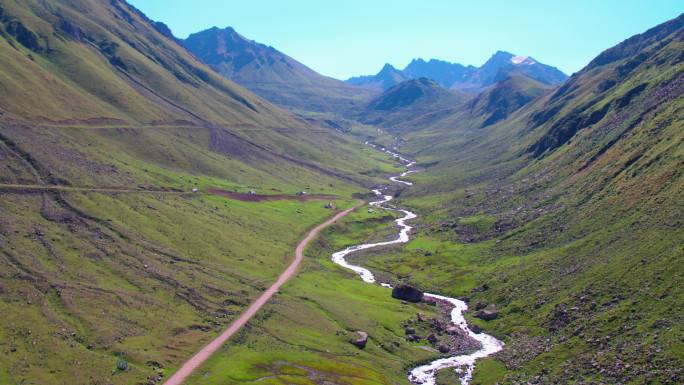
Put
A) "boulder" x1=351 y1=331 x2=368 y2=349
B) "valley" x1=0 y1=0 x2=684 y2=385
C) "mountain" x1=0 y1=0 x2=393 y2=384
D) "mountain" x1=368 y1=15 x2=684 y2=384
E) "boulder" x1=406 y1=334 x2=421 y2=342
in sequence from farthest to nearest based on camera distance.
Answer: "boulder" x1=406 y1=334 x2=421 y2=342 → "boulder" x1=351 y1=331 x2=368 y2=349 → "mountain" x1=368 y1=15 x2=684 y2=384 → "valley" x1=0 y1=0 x2=684 y2=385 → "mountain" x1=0 y1=0 x2=393 y2=384

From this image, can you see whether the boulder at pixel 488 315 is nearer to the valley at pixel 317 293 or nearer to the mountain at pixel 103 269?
the valley at pixel 317 293

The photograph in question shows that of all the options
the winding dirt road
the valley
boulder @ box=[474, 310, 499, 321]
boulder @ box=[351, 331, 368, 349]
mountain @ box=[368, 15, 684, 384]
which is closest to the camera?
the winding dirt road

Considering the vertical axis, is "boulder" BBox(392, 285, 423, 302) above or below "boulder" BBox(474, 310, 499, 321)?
below

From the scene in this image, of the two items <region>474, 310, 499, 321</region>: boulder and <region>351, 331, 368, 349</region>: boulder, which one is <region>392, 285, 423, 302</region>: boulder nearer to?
<region>474, 310, 499, 321</region>: boulder

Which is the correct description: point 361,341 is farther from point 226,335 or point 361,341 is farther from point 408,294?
point 408,294

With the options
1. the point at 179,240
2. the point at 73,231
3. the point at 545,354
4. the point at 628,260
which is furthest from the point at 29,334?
the point at 628,260

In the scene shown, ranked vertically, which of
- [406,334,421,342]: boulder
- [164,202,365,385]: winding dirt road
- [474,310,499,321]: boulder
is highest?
[474,310,499,321]: boulder

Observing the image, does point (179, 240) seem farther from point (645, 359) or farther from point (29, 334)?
point (645, 359)

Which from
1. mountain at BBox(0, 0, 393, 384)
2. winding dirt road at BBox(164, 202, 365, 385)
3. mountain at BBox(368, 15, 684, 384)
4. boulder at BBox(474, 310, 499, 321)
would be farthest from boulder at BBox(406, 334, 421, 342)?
mountain at BBox(0, 0, 393, 384)

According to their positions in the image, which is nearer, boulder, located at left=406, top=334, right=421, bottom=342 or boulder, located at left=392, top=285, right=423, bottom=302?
boulder, located at left=406, top=334, right=421, bottom=342
